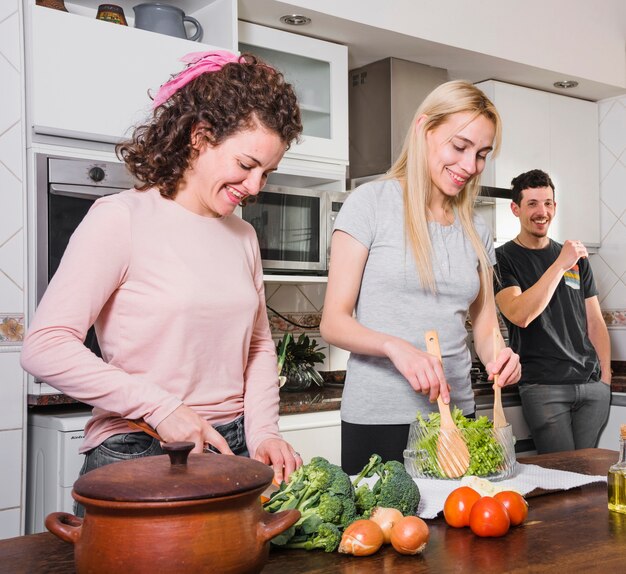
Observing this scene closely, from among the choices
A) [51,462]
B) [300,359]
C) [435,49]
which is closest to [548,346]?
[300,359]

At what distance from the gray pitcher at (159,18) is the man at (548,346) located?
1493mm

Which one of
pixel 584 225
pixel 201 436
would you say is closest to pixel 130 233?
pixel 201 436

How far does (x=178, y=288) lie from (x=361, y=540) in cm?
48

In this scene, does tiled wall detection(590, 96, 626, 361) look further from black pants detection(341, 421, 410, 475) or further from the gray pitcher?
black pants detection(341, 421, 410, 475)

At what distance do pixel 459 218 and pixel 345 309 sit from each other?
0.36m

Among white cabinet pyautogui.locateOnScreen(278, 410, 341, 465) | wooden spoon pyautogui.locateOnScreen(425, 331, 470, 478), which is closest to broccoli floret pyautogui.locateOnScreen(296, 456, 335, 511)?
wooden spoon pyautogui.locateOnScreen(425, 331, 470, 478)

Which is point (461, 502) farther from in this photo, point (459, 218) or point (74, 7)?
point (74, 7)

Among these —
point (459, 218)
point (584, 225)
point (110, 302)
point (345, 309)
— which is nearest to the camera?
point (110, 302)

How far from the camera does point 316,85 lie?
307 centimetres

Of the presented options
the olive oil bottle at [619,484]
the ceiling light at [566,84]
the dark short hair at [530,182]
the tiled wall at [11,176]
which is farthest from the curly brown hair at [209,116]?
the ceiling light at [566,84]

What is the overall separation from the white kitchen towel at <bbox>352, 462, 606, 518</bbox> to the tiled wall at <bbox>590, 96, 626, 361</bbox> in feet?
8.86

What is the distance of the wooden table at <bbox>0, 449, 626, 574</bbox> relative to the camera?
0.95 m

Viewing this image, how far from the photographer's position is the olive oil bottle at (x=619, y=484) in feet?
4.02

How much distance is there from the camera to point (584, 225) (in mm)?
3957
